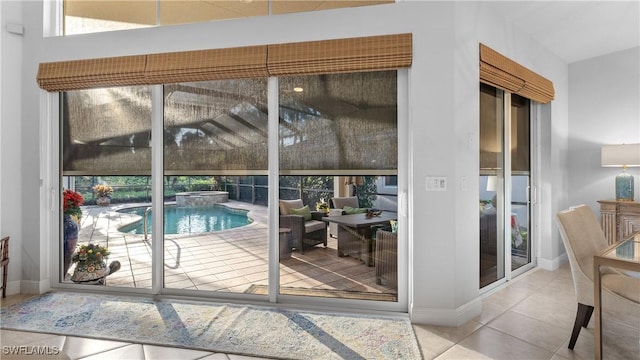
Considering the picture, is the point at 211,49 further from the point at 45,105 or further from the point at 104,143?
the point at 45,105

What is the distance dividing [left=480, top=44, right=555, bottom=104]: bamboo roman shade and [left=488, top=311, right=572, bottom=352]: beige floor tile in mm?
2029

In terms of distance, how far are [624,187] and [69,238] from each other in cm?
603

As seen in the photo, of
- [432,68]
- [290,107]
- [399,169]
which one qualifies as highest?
[432,68]

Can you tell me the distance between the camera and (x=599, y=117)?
3881 millimetres

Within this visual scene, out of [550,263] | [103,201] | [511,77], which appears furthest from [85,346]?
[550,263]

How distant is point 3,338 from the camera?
221 cm

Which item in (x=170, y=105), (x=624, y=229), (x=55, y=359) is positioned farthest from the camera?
(x=624, y=229)

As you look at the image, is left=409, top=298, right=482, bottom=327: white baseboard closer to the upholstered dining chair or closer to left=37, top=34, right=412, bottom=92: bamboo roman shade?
the upholstered dining chair

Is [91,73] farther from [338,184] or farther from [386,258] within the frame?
[386,258]

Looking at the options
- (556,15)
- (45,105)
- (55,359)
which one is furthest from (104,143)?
(556,15)

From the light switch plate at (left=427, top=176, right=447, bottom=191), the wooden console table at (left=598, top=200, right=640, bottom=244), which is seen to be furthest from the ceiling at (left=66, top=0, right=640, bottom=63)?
the wooden console table at (left=598, top=200, right=640, bottom=244)

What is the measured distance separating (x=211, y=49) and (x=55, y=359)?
2391 mm

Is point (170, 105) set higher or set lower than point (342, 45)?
lower

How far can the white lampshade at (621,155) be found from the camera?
3346mm
